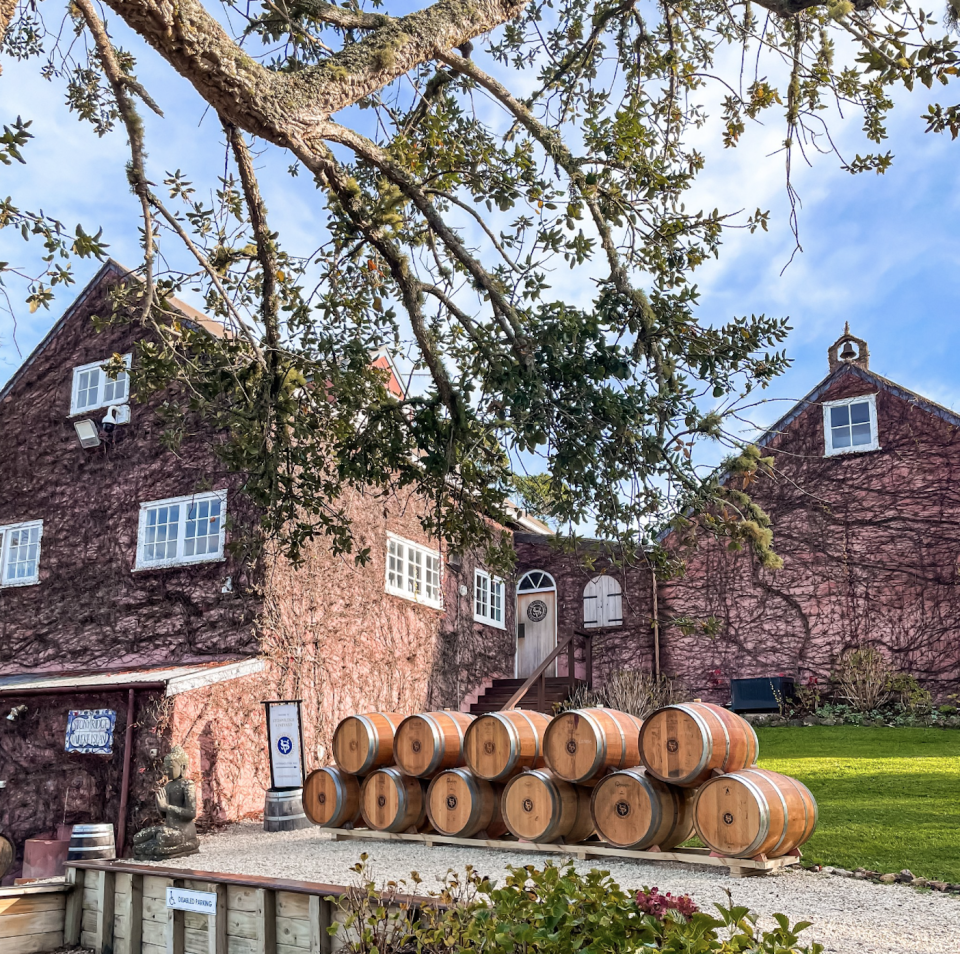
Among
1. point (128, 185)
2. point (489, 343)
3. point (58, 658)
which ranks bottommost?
point (58, 658)

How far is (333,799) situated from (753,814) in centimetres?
447

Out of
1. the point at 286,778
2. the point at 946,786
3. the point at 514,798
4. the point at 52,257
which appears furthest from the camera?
the point at 286,778

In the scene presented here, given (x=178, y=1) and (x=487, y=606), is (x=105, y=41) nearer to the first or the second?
(x=178, y=1)

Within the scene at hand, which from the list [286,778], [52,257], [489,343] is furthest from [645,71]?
[286,778]

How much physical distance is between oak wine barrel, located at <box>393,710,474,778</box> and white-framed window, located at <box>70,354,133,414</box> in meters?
7.61

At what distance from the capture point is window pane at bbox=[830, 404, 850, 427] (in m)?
16.5

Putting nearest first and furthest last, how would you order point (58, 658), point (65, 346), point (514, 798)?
point (514, 798) → point (58, 658) → point (65, 346)

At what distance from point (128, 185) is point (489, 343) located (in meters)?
2.52

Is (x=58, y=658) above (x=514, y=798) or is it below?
above

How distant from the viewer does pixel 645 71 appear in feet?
28.3

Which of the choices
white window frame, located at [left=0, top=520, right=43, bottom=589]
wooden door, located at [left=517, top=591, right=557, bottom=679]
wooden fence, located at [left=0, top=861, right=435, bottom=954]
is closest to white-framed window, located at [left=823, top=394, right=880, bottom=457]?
wooden door, located at [left=517, top=591, right=557, bottom=679]

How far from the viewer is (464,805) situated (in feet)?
29.3

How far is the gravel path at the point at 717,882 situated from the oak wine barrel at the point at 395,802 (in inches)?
7.9

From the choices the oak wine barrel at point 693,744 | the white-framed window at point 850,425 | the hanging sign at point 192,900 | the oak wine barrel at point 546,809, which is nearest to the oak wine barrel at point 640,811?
the oak wine barrel at point 693,744
